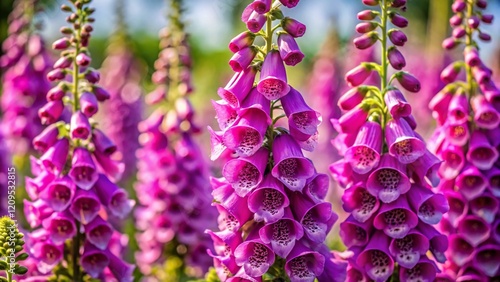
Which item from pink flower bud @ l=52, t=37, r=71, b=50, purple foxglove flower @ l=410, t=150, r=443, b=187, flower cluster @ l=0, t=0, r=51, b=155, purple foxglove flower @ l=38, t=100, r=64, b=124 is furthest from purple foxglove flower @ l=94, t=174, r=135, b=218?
flower cluster @ l=0, t=0, r=51, b=155

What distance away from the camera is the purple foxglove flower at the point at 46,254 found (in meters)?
4.02

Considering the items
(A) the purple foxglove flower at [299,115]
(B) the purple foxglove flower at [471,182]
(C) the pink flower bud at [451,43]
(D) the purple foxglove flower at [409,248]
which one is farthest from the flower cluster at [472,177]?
(A) the purple foxglove flower at [299,115]

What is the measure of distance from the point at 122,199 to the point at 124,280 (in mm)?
432

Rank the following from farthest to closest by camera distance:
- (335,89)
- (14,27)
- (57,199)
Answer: (335,89), (14,27), (57,199)

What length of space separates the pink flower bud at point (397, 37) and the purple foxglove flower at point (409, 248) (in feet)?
3.02

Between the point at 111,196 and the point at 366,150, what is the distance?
4.46ft

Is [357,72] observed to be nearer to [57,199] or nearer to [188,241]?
[57,199]

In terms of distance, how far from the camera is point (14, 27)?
6.66 meters

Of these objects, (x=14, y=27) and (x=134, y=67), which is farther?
(x=134, y=67)

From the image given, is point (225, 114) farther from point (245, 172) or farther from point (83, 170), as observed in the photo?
point (83, 170)

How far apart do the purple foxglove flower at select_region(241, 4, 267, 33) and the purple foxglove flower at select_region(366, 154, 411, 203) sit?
89cm

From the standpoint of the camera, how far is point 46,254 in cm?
406

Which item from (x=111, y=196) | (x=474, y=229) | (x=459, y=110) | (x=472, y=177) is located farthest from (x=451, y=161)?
(x=111, y=196)

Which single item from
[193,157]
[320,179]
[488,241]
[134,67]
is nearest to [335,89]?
[134,67]
